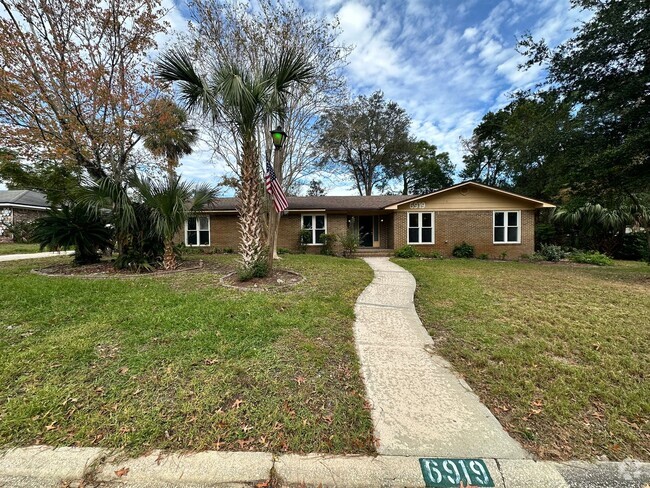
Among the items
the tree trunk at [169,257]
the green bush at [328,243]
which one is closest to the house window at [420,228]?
the green bush at [328,243]

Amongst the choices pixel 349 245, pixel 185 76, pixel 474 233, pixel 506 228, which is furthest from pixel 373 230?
pixel 185 76

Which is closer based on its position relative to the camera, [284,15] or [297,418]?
[297,418]

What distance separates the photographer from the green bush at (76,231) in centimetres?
793

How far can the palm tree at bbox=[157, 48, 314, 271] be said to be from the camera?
5789 mm

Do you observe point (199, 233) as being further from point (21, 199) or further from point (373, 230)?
point (21, 199)

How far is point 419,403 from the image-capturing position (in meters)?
2.45

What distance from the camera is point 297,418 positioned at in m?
2.24

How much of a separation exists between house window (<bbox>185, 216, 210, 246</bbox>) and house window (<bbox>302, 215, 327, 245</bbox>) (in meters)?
5.57

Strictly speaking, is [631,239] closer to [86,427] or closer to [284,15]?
[284,15]

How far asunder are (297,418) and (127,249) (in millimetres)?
8228

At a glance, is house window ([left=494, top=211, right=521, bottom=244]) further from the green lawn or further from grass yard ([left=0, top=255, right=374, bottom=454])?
grass yard ([left=0, top=255, right=374, bottom=454])

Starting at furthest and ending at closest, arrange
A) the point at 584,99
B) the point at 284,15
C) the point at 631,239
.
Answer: the point at 631,239 → the point at 284,15 → the point at 584,99

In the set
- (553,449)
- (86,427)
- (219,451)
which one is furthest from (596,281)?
(86,427)

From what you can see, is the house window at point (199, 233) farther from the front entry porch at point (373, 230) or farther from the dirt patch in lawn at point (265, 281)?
the dirt patch in lawn at point (265, 281)
